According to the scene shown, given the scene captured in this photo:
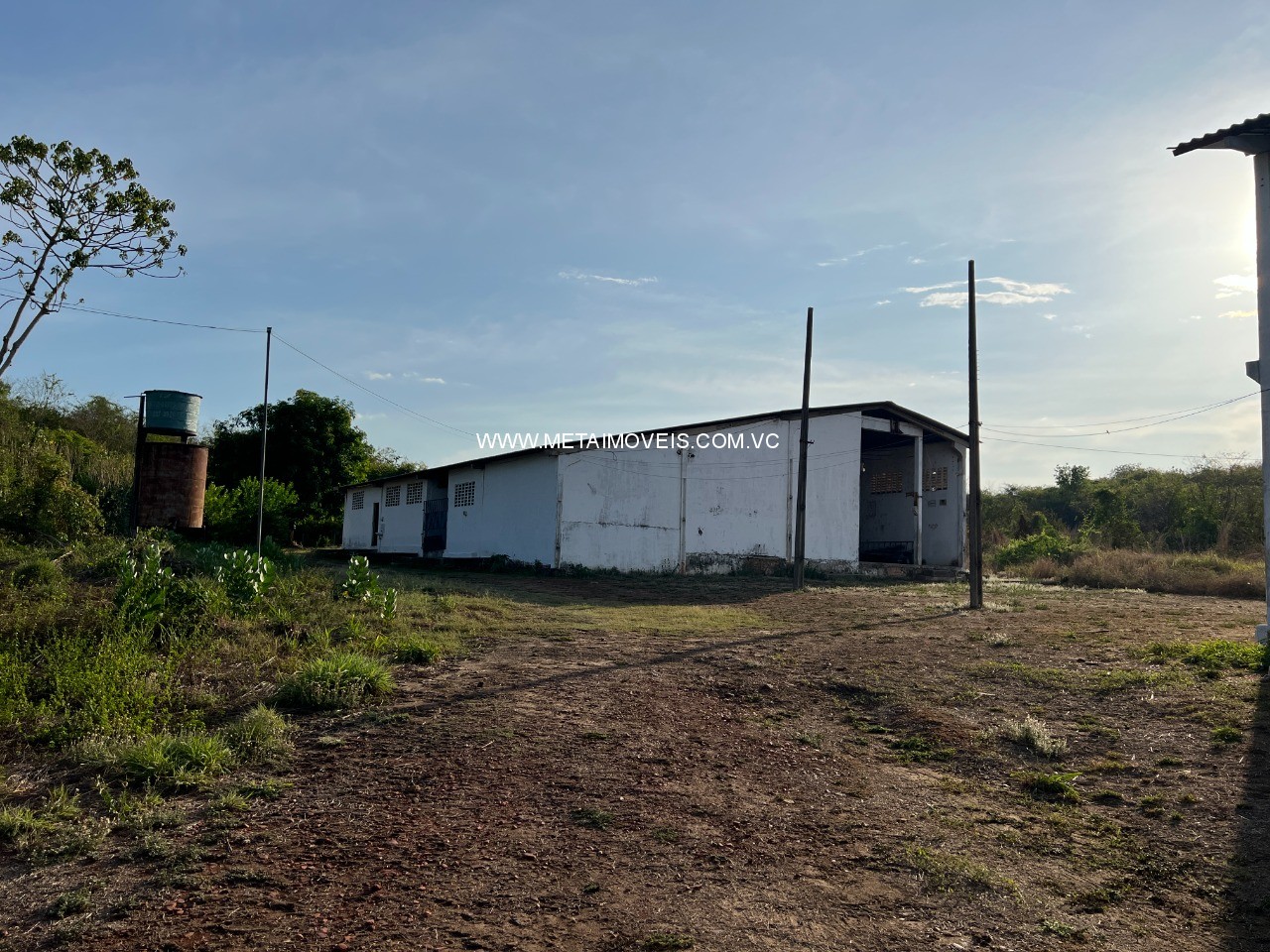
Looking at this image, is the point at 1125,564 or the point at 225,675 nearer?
the point at 225,675

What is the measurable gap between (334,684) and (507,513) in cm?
Answer: 1662

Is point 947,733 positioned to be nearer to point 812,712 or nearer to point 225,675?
point 812,712

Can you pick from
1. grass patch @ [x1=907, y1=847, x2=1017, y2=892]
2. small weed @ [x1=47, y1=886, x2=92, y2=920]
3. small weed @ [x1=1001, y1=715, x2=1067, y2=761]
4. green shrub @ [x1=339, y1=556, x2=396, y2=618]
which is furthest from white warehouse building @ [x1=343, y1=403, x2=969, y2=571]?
small weed @ [x1=47, y1=886, x2=92, y2=920]

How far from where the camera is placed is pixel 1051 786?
215 inches

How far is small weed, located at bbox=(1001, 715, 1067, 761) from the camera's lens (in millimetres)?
6148

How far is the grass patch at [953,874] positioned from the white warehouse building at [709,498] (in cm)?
1706

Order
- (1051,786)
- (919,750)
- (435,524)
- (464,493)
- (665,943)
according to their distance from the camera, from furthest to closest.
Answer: (435,524) → (464,493) → (919,750) → (1051,786) → (665,943)

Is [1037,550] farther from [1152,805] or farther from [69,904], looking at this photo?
[69,904]

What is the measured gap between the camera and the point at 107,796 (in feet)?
15.3

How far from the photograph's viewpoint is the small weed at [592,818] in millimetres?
4602

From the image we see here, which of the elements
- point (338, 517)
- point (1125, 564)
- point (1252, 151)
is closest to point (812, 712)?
point (1252, 151)

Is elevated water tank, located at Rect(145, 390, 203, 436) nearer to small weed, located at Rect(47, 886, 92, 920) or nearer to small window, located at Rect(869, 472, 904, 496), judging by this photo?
small weed, located at Rect(47, 886, 92, 920)

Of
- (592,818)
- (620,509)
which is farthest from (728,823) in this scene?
(620,509)

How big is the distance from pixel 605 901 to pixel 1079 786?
337 cm
